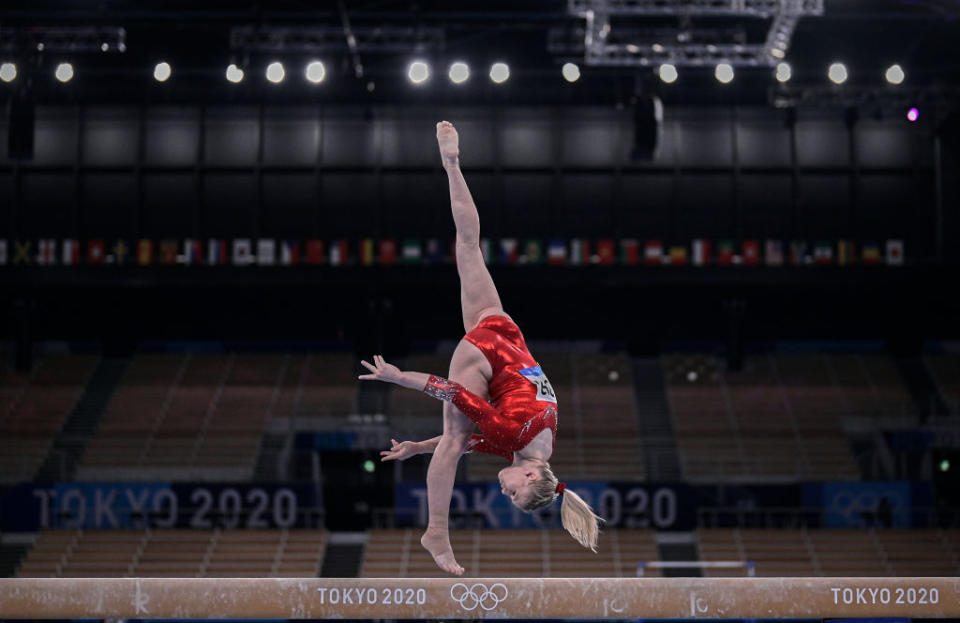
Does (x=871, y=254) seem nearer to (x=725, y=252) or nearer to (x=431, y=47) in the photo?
(x=725, y=252)

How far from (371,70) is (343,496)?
366 inches

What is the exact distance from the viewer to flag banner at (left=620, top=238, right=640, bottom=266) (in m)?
25.0

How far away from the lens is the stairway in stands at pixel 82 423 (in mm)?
23453

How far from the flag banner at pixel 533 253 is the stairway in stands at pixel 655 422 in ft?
13.4

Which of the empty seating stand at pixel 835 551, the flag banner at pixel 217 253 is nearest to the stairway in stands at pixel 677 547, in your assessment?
the empty seating stand at pixel 835 551

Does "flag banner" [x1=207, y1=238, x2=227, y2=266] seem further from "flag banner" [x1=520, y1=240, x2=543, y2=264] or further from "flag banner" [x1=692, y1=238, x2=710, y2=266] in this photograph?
"flag banner" [x1=692, y1=238, x2=710, y2=266]

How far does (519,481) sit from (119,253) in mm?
20474

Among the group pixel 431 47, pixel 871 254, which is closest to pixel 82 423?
pixel 431 47

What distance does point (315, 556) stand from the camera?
69.8 ft

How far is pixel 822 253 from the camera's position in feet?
81.8

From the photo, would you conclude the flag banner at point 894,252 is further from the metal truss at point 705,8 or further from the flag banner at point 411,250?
the flag banner at point 411,250

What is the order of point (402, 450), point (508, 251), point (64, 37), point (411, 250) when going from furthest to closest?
point (411, 250) < point (508, 251) < point (64, 37) < point (402, 450)

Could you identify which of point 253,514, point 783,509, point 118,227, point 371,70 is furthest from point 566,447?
point 118,227

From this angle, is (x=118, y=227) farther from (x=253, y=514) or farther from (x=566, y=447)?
(x=566, y=447)
